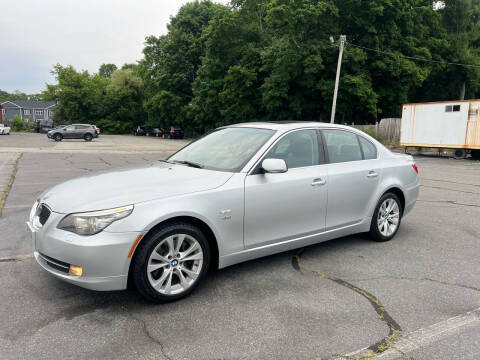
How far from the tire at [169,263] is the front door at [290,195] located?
0.54 meters

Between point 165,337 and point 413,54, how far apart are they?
3167cm

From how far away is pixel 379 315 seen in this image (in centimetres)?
316

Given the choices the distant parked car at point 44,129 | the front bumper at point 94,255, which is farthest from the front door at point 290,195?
the distant parked car at point 44,129

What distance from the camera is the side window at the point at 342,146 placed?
4.57 metres

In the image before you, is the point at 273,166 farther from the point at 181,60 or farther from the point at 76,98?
the point at 76,98

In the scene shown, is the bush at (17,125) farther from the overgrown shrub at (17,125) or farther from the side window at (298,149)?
the side window at (298,149)

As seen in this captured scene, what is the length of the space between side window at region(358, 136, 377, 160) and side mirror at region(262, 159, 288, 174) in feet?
5.88

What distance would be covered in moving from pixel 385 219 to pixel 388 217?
73 millimetres

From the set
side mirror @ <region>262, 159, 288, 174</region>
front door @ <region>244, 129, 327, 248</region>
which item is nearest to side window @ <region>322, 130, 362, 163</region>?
front door @ <region>244, 129, 327, 248</region>

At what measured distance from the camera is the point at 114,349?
263 cm

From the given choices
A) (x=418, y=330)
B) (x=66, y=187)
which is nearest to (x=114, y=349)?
(x=66, y=187)

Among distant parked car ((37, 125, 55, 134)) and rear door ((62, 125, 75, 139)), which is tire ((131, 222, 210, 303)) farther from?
distant parked car ((37, 125, 55, 134))

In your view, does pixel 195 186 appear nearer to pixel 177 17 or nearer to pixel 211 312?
pixel 211 312

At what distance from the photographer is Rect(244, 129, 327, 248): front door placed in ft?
12.2
